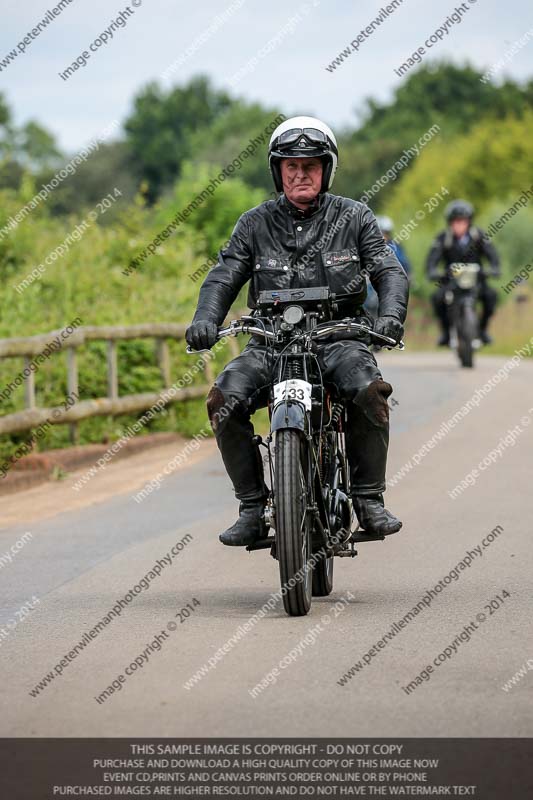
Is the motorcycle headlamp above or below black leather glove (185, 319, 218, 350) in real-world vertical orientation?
above

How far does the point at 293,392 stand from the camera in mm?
6820

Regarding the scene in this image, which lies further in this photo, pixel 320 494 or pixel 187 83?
pixel 187 83

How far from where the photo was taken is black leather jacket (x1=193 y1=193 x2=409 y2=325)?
7.36 metres

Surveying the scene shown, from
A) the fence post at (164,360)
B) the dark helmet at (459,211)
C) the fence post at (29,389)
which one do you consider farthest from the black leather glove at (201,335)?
the dark helmet at (459,211)

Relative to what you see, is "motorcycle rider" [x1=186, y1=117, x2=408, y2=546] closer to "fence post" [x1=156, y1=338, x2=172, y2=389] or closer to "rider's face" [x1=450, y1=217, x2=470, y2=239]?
"fence post" [x1=156, y1=338, x2=172, y2=389]

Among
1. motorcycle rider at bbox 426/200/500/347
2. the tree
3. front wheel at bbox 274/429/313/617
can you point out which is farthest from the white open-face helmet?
the tree

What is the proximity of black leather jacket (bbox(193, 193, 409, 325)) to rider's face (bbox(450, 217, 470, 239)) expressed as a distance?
15.1 meters

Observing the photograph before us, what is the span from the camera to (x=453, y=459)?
13219mm

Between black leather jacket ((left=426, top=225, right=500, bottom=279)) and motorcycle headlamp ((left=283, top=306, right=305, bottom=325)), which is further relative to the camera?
black leather jacket ((left=426, top=225, right=500, bottom=279))

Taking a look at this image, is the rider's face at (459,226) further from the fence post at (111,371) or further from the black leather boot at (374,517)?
the black leather boot at (374,517)
